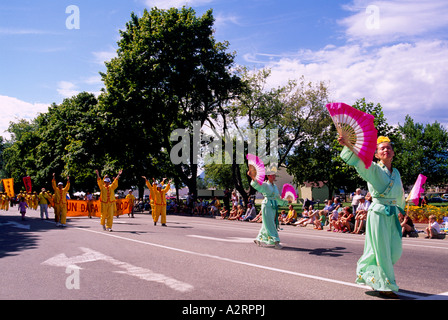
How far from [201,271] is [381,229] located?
133 inches

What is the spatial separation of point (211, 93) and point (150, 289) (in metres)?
29.3

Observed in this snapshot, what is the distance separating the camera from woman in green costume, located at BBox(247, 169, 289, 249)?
1051 centimetres

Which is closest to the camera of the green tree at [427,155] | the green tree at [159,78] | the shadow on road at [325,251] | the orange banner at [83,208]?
the shadow on road at [325,251]

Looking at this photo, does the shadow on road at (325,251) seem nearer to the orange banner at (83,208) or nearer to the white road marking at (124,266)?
the white road marking at (124,266)

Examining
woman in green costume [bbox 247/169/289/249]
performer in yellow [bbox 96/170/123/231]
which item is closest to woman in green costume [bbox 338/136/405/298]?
woman in green costume [bbox 247/169/289/249]

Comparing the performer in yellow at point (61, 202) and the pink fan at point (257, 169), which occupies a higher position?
the pink fan at point (257, 169)

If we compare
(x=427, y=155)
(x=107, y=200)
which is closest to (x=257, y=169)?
(x=107, y=200)

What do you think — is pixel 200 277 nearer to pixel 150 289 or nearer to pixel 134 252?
pixel 150 289

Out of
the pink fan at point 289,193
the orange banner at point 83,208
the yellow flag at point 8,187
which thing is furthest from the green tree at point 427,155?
the yellow flag at point 8,187

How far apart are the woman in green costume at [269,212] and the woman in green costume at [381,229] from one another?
4.89 meters

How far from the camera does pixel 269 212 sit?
34.6 ft

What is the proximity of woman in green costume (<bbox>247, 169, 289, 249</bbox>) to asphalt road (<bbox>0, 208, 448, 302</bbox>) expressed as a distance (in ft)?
1.27

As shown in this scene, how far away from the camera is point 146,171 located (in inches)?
1524

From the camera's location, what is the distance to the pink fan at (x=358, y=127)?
211 inches
